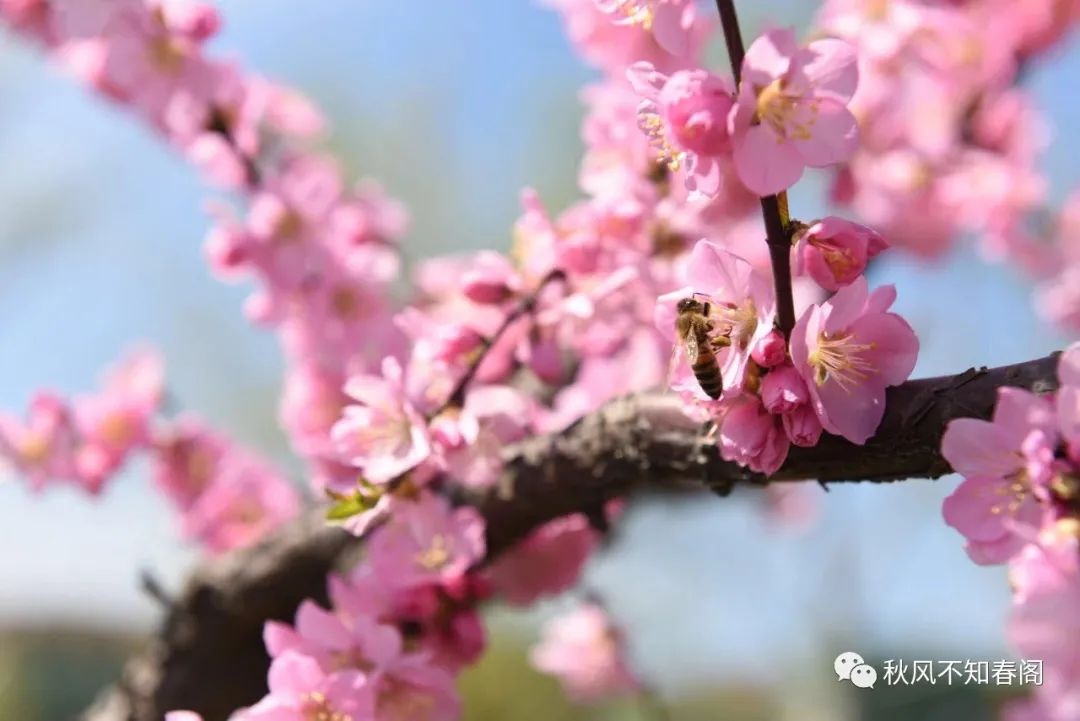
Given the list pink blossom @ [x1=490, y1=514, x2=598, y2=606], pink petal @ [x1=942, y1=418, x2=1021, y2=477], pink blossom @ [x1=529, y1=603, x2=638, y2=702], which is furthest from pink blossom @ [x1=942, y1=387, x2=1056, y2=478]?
pink blossom @ [x1=529, y1=603, x2=638, y2=702]

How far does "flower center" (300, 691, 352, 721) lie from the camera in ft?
2.57

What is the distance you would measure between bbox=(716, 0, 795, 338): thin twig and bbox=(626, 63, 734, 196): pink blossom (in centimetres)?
3

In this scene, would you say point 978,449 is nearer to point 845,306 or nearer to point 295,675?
point 845,306

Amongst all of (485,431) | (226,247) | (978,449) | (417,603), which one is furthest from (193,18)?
(978,449)

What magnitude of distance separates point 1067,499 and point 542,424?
72cm

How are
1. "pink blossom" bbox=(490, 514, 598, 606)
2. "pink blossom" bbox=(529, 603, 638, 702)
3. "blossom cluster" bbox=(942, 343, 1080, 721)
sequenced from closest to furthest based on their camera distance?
"blossom cluster" bbox=(942, 343, 1080, 721) → "pink blossom" bbox=(490, 514, 598, 606) → "pink blossom" bbox=(529, 603, 638, 702)

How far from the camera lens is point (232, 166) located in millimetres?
1431

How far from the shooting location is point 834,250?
24.2 inches

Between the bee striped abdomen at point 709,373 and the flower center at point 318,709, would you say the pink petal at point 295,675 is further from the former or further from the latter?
the bee striped abdomen at point 709,373

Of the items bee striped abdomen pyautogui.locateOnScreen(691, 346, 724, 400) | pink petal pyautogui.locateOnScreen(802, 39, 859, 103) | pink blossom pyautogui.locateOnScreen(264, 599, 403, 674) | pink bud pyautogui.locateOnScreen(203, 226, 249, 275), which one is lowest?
pink blossom pyautogui.locateOnScreen(264, 599, 403, 674)

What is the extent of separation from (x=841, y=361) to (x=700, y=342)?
0.10 metres

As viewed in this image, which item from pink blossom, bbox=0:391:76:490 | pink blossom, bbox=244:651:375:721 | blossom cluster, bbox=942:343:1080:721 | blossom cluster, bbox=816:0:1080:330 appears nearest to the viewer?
blossom cluster, bbox=942:343:1080:721

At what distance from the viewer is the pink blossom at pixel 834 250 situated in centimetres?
61

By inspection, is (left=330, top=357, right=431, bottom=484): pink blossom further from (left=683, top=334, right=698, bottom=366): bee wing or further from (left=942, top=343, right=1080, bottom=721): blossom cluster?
(left=942, top=343, right=1080, bottom=721): blossom cluster
